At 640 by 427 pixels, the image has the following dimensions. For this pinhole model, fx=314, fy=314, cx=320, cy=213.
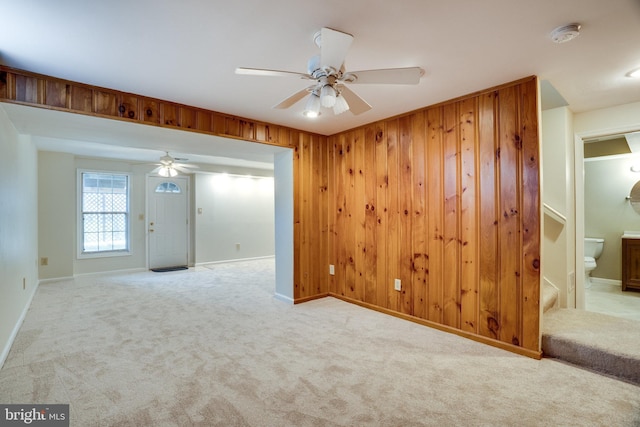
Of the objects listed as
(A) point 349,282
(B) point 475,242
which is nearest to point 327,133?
(A) point 349,282

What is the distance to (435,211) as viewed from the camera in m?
3.20

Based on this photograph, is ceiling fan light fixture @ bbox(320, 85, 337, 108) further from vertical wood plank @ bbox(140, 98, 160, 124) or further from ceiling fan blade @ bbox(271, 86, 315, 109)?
vertical wood plank @ bbox(140, 98, 160, 124)

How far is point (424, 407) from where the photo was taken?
1899mm

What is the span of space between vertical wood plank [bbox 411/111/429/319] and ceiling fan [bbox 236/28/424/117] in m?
1.42

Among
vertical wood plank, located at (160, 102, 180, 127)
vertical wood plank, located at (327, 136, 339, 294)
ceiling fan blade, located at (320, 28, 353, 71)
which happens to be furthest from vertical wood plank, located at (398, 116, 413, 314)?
vertical wood plank, located at (160, 102, 180, 127)

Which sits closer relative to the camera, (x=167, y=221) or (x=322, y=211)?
(x=322, y=211)

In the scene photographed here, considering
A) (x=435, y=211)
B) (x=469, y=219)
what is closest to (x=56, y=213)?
(x=435, y=211)

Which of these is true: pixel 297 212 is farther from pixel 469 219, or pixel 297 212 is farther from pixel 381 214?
pixel 469 219

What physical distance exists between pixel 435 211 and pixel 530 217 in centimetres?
85

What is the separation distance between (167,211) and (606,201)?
8040mm

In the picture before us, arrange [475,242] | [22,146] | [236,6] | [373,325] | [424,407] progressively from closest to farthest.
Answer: [236,6] < [424,407] < [475,242] < [373,325] < [22,146]

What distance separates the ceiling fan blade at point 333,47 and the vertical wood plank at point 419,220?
Answer: 5.87 feet

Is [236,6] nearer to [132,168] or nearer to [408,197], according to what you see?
[408,197]

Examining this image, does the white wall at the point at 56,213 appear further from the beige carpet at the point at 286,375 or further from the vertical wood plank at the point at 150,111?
the vertical wood plank at the point at 150,111
